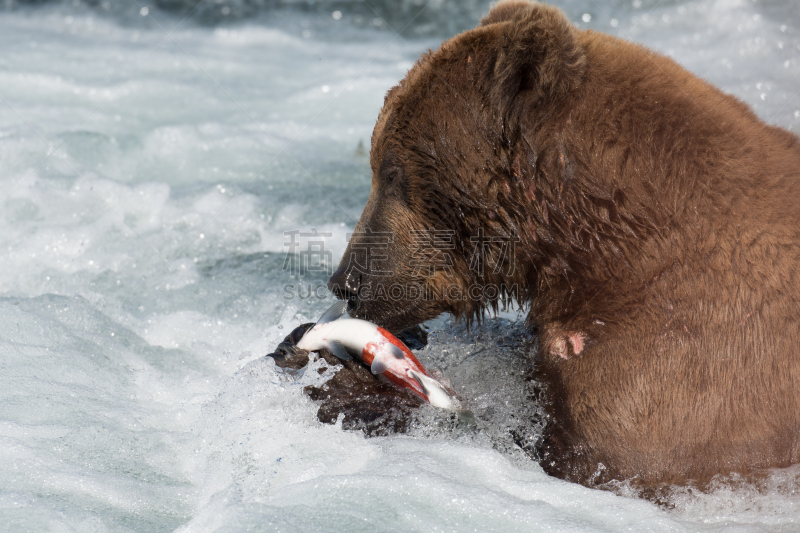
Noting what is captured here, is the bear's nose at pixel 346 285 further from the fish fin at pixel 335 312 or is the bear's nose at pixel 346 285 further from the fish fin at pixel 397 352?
the fish fin at pixel 397 352

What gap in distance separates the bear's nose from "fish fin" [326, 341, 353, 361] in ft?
0.94

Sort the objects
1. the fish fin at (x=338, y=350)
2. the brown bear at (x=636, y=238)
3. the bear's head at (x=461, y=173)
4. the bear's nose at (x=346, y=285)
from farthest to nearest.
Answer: the bear's nose at (x=346, y=285)
the fish fin at (x=338, y=350)
the bear's head at (x=461, y=173)
the brown bear at (x=636, y=238)

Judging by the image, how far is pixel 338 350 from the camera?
10.8 ft

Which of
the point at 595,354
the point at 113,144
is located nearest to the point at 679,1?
the point at 113,144

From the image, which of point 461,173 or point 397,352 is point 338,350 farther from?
point 461,173

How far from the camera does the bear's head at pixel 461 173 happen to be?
9.21ft

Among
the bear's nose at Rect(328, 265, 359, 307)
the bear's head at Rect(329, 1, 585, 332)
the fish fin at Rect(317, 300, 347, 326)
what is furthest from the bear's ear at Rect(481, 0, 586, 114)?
the fish fin at Rect(317, 300, 347, 326)

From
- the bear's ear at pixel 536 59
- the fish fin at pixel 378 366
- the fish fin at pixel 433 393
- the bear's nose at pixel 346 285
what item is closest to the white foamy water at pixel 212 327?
the fish fin at pixel 433 393

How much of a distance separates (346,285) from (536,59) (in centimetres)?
134

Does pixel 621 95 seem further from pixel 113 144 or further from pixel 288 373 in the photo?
pixel 113 144

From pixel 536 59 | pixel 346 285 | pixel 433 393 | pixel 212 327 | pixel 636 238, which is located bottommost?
pixel 212 327

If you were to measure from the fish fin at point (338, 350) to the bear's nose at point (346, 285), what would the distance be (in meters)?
0.29

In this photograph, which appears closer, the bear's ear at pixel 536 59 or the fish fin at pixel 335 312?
the bear's ear at pixel 536 59

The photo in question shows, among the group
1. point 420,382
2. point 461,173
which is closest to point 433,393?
point 420,382
